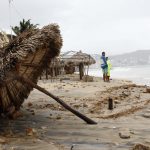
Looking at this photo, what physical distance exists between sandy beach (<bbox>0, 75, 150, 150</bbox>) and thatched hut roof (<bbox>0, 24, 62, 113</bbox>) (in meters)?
0.56

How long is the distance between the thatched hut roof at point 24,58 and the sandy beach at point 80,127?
0.56m

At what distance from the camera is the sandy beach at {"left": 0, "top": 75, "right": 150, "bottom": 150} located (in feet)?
24.0

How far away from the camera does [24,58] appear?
338 inches

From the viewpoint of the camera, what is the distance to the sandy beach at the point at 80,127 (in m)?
7.32

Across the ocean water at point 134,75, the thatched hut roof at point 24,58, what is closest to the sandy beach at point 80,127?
the thatched hut roof at point 24,58

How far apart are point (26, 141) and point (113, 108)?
15.6 feet

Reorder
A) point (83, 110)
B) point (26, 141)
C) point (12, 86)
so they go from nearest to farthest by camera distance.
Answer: point (26, 141) < point (12, 86) < point (83, 110)

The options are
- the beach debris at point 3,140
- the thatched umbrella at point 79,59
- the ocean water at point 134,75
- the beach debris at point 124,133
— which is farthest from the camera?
the ocean water at point 134,75

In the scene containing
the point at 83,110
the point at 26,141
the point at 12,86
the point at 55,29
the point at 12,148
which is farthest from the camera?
the point at 83,110

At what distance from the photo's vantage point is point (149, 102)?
12445 millimetres

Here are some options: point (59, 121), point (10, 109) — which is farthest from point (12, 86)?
point (59, 121)

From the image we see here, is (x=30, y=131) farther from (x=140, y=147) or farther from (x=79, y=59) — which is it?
(x=79, y=59)

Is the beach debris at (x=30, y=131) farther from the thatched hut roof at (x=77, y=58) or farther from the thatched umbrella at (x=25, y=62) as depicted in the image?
the thatched hut roof at (x=77, y=58)

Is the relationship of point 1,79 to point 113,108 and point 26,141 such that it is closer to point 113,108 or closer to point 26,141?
point 26,141
